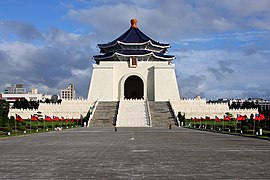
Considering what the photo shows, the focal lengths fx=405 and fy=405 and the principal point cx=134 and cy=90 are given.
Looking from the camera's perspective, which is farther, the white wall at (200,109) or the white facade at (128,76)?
the white facade at (128,76)

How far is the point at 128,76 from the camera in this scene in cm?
4706

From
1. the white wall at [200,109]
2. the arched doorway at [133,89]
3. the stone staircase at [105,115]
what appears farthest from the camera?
the arched doorway at [133,89]

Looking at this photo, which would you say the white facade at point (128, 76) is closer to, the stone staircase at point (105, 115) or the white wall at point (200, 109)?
the white wall at point (200, 109)

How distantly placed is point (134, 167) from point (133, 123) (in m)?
26.2

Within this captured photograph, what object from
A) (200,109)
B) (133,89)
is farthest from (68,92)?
(200,109)

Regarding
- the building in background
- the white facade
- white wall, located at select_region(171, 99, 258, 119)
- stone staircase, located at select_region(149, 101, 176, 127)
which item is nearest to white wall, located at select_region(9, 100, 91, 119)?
the white facade

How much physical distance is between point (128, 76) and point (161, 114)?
1278 centimetres

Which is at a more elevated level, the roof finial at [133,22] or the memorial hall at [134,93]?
the roof finial at [133,22]

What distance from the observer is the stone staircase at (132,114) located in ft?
110

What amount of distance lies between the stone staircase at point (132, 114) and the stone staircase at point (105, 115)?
55cm

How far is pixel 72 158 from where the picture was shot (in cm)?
896

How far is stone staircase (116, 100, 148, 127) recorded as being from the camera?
33.4m

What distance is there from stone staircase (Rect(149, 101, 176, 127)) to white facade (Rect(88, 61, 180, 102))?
260 inches

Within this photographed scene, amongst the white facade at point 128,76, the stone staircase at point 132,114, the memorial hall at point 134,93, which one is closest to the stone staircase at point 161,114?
the memorial hall at point 134,93
